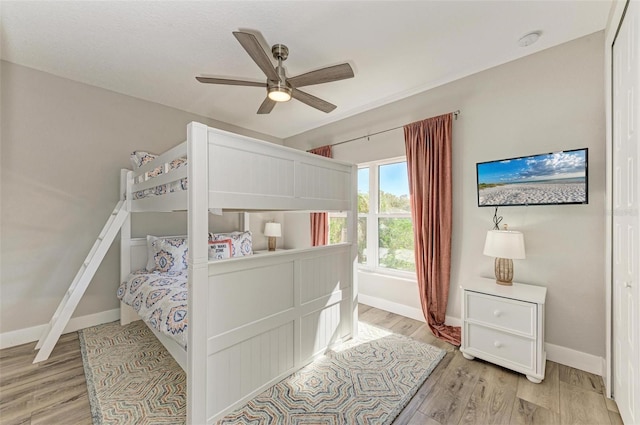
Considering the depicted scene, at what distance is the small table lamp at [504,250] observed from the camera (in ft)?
6.92

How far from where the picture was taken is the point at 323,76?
2014 millimetres

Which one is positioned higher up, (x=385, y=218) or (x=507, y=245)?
(x=385, y=218)

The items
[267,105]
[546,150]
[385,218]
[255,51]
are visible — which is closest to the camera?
[255,51]

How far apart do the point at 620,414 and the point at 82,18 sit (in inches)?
179

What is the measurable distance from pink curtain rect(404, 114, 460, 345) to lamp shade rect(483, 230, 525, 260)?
55cm

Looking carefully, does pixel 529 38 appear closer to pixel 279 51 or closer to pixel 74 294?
pixel 279 51

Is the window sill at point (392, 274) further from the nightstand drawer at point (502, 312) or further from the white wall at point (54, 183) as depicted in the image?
the white wall at point (54, 183)

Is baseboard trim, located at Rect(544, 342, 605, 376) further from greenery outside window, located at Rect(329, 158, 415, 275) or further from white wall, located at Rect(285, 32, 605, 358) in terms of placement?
greenery outside window, located at Rect(329, 158, 415, 275)

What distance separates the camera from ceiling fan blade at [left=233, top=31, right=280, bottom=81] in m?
1.59

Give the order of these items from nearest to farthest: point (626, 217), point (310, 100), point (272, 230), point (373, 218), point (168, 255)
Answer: point (626, 217)
point (310, 100)
point (168, 255)
point (373, 218)
point (272, 230)

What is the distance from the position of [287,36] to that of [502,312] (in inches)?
111

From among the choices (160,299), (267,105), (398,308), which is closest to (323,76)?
(267,105)

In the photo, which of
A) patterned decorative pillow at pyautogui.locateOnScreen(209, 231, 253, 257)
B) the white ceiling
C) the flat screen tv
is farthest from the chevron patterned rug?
the white ceiling

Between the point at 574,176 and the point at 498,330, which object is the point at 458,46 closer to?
the point at 574,176
